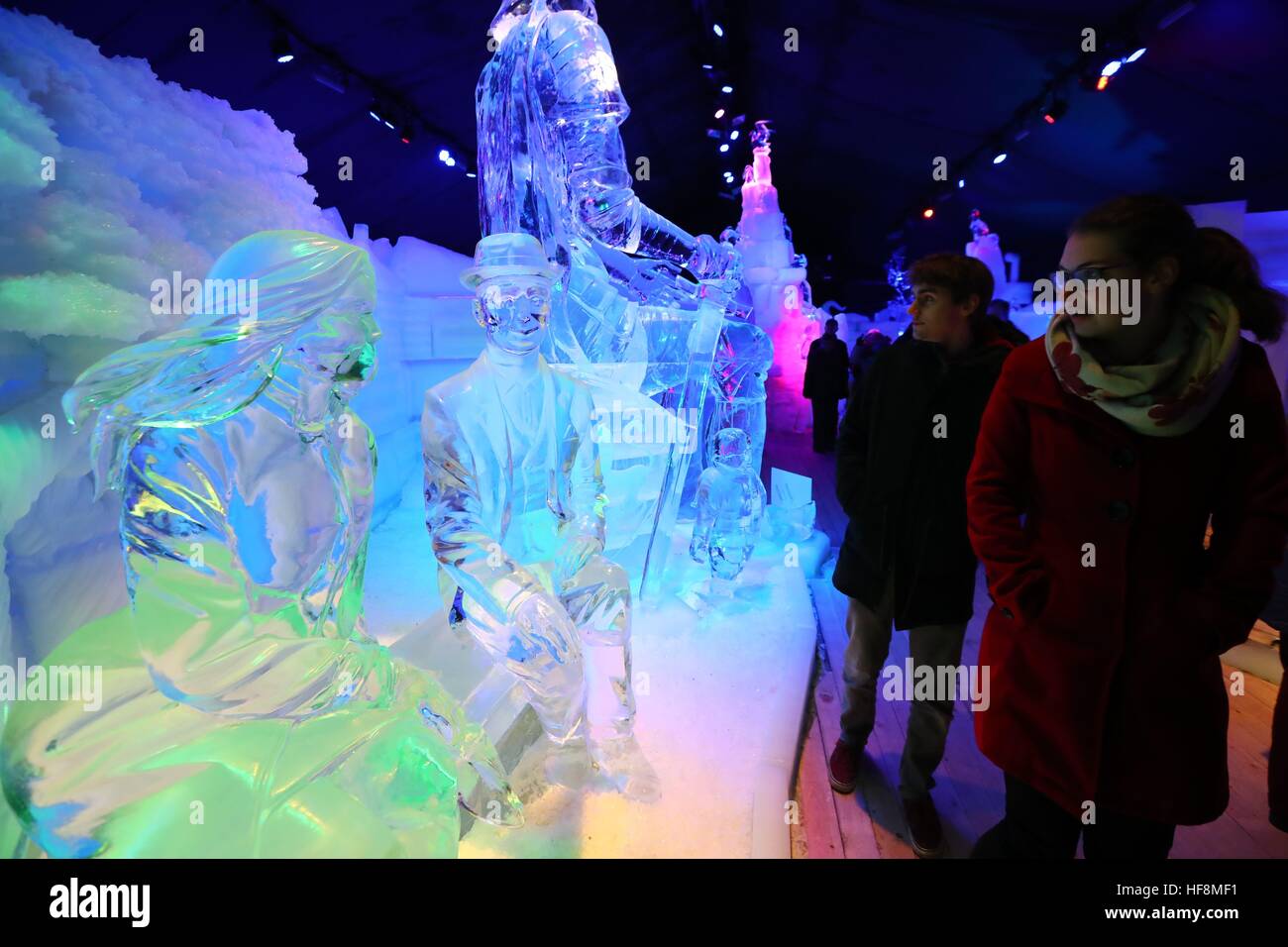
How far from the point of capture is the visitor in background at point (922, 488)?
174cm

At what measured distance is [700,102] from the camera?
10305 millimetres

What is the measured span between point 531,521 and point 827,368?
6.17m

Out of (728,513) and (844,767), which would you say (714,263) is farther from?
(844,767)

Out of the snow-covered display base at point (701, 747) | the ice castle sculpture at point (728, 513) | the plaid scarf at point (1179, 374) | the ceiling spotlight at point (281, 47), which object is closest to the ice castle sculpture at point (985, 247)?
the ice castle sculpture at point (728, 513)

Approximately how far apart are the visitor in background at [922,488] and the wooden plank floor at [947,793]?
0.11 m

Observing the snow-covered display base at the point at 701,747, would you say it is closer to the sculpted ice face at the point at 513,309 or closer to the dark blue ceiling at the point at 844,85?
the sculpted ice face at the point at 513,309

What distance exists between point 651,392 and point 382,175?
18.2 ft

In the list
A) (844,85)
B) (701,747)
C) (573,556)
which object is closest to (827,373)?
(844,85)

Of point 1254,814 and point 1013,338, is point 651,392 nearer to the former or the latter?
point 1013,338

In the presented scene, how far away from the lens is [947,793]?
6.86 feet

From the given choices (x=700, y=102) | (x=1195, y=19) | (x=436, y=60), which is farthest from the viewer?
(x=700, y=102)

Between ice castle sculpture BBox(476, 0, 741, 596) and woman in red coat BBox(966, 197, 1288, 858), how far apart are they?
162cm
